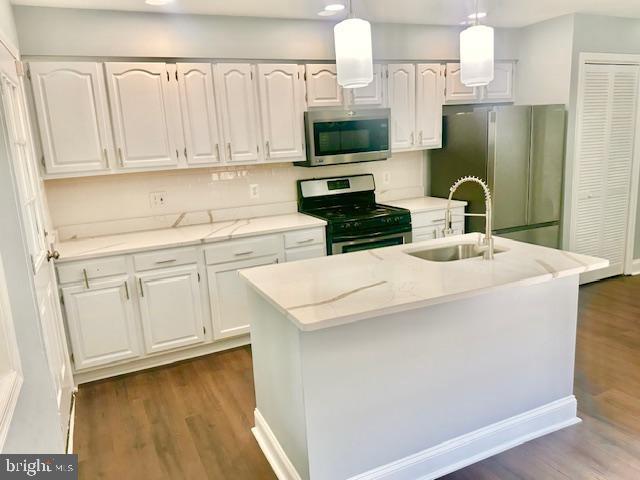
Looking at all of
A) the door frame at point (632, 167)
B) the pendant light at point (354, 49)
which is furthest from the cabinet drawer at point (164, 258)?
the door frame at point (632, 167)

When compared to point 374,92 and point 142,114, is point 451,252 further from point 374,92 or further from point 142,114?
point 142,114

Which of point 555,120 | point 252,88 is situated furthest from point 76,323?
point 555,120

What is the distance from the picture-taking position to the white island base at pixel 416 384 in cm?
189

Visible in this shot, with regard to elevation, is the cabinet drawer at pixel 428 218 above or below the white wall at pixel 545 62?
below

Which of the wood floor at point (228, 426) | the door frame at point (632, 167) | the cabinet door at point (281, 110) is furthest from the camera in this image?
the door frame at point (632, 167)

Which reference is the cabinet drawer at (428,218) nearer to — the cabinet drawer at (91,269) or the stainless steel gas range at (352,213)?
the stainless steel gas range at (352,213)

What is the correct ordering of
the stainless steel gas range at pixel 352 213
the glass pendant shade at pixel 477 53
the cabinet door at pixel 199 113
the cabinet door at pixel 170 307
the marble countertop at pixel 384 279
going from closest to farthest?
1. the marble countertop at pixel 384 279
2. the glass pendant shade at pixel 477 53
3. the cabinet door at pixel 170 307
4. the cabinet door at pixel 199 113
5. the stainless steel gas range at pixel 352 213

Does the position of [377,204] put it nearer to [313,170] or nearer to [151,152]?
[313,170]

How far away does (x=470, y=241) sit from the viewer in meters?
2.71

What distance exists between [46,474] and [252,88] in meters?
2.76

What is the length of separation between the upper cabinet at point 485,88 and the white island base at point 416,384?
8.14 ft

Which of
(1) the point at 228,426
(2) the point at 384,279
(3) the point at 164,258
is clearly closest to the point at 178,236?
(3) the point at 164,258

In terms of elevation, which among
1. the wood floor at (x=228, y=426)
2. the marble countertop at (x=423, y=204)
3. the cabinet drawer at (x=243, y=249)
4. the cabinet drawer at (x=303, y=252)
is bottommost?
the wood floor at (x=228, y=426)

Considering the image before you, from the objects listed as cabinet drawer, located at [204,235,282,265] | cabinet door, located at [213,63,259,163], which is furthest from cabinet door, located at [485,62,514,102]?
cabinet drawer, located at [204,235,282,265]
